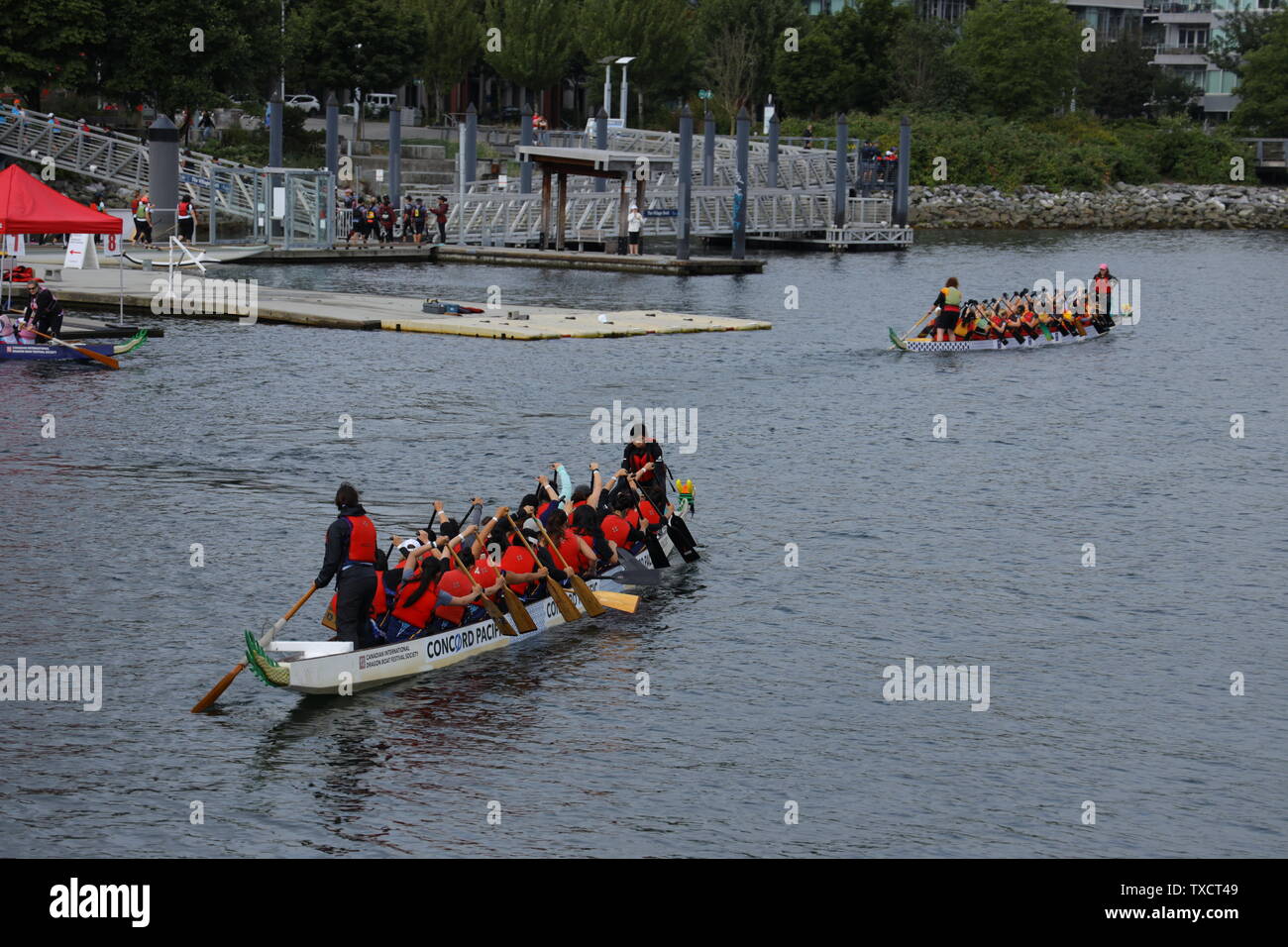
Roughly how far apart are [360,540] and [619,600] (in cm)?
585

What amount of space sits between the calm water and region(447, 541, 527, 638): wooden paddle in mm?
412

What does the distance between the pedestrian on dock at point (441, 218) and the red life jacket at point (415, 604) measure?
5735 cm

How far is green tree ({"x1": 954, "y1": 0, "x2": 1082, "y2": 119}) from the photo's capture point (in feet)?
447

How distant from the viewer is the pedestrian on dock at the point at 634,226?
78150 millimetres

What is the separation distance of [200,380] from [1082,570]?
2477 centimetres

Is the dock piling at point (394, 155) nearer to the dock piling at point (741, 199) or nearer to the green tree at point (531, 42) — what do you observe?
the dock piling at point (741, 199)

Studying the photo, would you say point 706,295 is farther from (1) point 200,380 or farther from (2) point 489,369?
(1) point 200,380

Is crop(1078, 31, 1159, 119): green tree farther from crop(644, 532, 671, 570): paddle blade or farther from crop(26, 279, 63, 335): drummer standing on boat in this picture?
crop(644, 532, 671, 570): paddle blade

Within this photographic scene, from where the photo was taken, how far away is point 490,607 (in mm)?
24469

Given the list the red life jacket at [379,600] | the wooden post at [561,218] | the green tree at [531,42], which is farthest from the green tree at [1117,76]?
the red life jacket at [379,600]

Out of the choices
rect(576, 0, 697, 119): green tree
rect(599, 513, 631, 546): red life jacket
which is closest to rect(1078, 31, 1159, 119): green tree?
rect(576, 0, 697, 119): green tree

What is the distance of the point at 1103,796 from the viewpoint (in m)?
20.5

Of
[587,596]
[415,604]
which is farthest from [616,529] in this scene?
[415,604]
